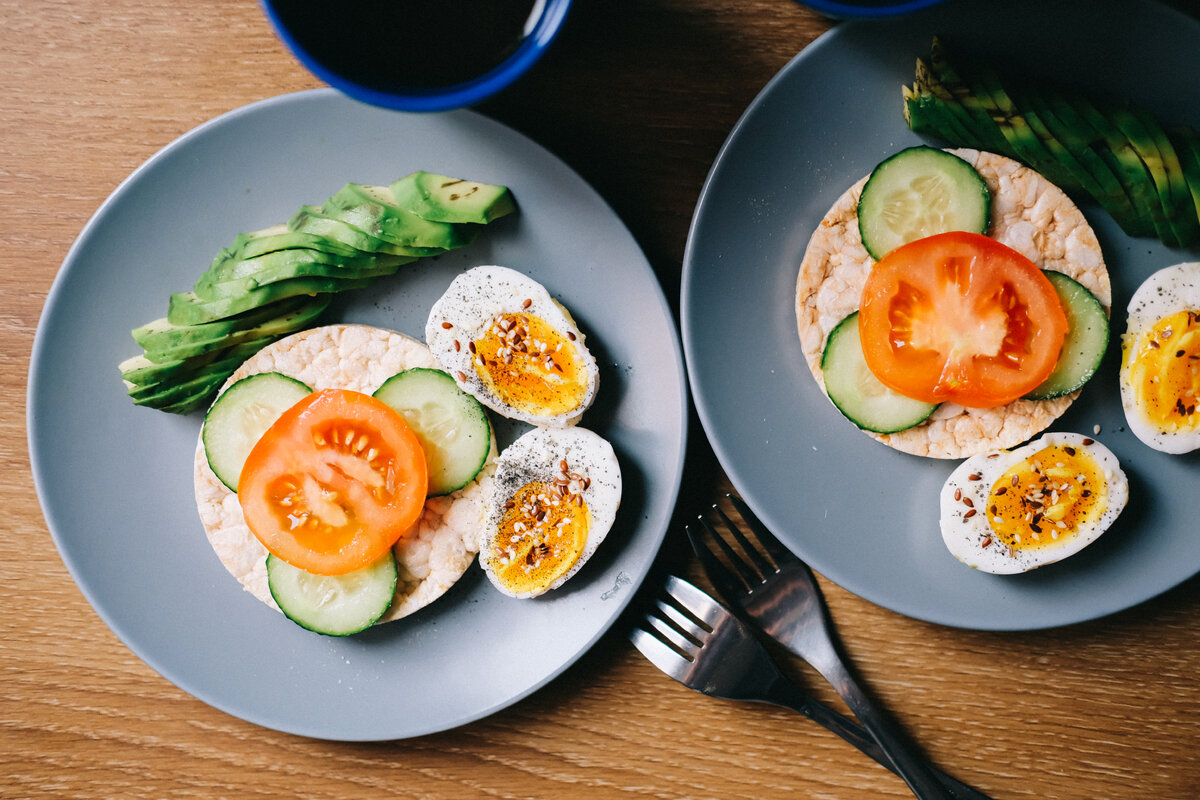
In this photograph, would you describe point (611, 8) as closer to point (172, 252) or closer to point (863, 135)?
point (863, 135)

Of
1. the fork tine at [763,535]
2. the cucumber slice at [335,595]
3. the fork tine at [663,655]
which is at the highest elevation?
the fork tine at [763,535]

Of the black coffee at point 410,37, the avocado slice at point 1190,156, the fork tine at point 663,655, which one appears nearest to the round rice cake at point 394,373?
the fork tine at point 663,655

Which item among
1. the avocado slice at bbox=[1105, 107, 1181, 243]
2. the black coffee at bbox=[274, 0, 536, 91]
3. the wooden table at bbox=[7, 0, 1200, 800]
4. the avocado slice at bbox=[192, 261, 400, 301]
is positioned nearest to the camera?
the black coffee at bbox=[274, 0, 536, 91]

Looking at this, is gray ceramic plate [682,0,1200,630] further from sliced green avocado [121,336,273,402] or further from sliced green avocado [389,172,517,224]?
sliced green avocado [121,336,273,402]

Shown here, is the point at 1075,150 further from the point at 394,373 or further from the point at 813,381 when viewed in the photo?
the point at 394,373

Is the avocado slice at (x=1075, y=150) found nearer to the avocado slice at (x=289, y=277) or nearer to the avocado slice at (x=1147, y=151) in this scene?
the avocado slice at (x=1147, y=151)

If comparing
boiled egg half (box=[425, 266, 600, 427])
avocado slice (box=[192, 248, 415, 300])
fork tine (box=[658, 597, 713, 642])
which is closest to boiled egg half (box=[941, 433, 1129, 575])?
fork tine (box=[658, 597, 713, 642])

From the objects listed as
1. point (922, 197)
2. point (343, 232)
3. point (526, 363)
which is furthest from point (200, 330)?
point (922, 197)

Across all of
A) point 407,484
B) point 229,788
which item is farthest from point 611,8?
point 229,788

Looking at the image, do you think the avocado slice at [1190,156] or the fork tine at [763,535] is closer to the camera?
the avocado slice at [1190,156]
